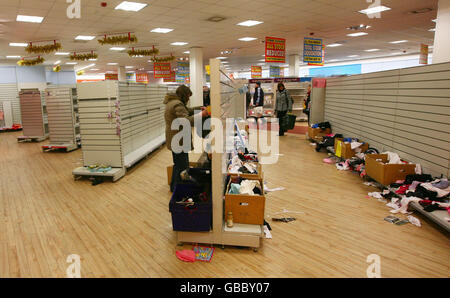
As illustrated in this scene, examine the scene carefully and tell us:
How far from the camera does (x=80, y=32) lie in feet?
32.3

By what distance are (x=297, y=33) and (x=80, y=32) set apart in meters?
8.33

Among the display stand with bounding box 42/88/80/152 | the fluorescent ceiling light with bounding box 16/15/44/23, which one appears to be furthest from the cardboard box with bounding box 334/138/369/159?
the fluorescent ceiling light with bounding box 16/15/44/23

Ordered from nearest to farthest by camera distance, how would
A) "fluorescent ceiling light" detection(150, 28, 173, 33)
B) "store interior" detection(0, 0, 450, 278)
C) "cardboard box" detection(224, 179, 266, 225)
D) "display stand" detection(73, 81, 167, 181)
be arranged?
1. "store interior" detection(0, 0, 450, 278)
2. "cardboard box" detection(224, 179, 266, 225)
3. "display stand" detection(73, 81, 167, 181)
4. "fluorescent ceiling light" detection(150, 28, 173, 33)

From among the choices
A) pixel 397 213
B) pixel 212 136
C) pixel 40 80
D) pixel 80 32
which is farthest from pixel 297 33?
pixel 40 80

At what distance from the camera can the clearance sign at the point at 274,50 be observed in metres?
10.0

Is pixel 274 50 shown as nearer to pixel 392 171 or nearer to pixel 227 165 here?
pixel 392 171

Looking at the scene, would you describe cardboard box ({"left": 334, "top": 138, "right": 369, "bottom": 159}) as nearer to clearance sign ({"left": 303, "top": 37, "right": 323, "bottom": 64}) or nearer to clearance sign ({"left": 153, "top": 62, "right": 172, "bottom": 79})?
clearance sign ({"left": 303, "top": 37, "right": 323, "bottom": 64})

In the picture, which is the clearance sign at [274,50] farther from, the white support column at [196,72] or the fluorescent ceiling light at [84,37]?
the fluorescent ceiling light at [84,37]

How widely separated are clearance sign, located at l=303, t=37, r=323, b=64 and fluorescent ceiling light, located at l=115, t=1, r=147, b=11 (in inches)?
245

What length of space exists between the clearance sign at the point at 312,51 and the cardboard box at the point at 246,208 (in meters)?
8.88

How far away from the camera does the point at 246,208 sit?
10.5 ft

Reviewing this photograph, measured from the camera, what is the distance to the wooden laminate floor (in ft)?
9.16

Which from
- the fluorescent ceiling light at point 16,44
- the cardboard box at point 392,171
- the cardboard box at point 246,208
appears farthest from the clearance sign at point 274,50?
the fluorescent ceiling light at point 16,44
